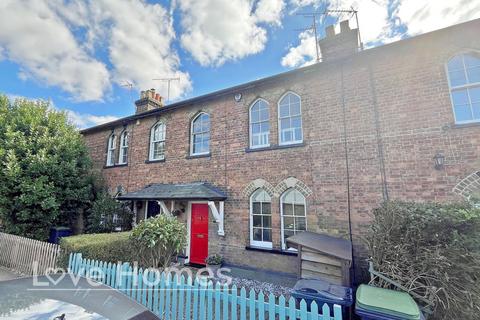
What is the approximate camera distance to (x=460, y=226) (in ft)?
13.9

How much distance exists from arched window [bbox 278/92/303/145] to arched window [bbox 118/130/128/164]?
29.5 ft

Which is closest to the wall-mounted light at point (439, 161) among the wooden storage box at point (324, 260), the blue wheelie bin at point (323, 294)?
the wooden storage box at point (324, 260)

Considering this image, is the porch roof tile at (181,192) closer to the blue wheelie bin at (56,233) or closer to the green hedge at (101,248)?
the green hedge at (101,248)

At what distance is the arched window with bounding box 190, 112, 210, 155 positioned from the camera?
10.1 meters

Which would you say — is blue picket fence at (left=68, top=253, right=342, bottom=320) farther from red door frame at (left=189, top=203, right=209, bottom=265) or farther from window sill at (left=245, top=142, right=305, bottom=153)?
window sill at (left=245, top=142, right=305, bottom=153)

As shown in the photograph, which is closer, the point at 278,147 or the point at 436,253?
the point at 436,253

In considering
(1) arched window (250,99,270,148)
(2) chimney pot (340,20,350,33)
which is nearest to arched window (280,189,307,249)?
(1) arched window (250,99,270,148)

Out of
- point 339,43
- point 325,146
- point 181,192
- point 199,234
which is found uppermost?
point 339,43

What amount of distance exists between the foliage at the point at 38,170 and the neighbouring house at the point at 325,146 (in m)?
4.15

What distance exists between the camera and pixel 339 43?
784cm

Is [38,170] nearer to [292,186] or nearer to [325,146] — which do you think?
[292,186]

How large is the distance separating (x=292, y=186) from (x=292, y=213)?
90 cm

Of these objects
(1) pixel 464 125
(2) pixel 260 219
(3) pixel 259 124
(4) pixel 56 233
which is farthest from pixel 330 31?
(4) pixel 56 233

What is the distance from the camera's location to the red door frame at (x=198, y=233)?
30.8 ft
